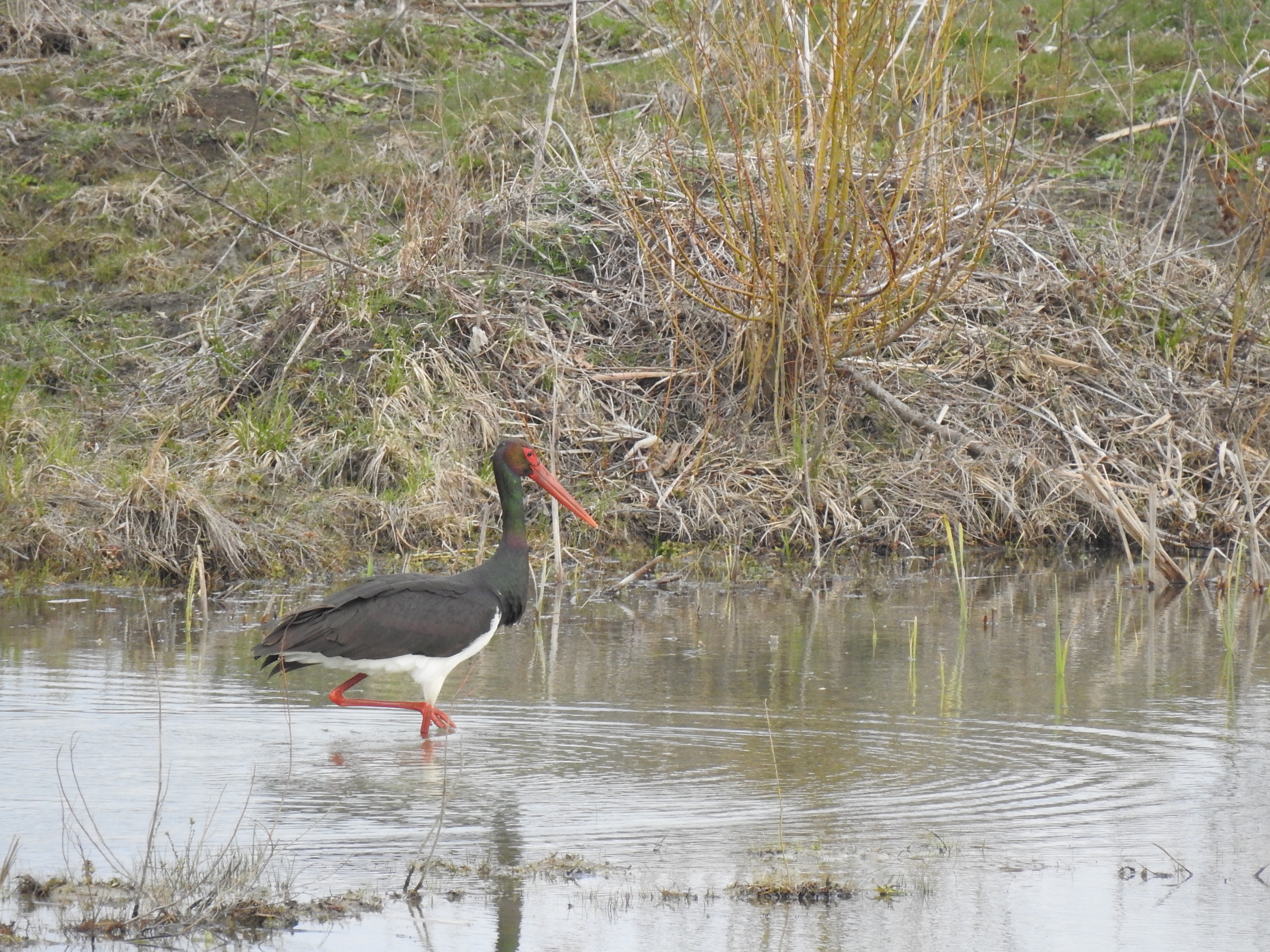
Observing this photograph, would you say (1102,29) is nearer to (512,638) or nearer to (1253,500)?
(1253,500)

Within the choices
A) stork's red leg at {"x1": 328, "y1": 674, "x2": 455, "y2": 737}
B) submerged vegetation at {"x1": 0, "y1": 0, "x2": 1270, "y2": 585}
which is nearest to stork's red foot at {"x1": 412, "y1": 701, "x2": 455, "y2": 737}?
stork's red leg at {"x1": 328, "y1": 674, "x2": 455, "y2": 737}

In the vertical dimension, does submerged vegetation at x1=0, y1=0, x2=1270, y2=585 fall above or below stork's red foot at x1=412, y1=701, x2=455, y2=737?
above

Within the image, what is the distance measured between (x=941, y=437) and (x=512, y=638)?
15.5 feet

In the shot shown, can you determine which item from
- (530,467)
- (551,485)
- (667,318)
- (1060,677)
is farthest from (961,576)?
(667,318)

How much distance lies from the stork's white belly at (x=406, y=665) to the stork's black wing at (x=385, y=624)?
1.0 inches

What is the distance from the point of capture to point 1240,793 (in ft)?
21.7

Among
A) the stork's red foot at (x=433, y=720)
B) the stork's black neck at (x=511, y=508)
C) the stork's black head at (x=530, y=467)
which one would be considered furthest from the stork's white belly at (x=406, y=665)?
the stork's black head at (x=530, y=467)

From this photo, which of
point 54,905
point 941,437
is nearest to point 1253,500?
point 941,437

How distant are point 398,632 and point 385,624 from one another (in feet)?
0.23

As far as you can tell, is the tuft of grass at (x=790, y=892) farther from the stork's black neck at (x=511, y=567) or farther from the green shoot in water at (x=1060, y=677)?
the stork's black neck at (x=511, y=567)

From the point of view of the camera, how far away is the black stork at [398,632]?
7.83 m

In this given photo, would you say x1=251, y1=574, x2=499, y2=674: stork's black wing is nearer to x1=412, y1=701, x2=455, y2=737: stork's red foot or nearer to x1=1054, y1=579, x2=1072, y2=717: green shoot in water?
x1=412, y1=701, x2=455, y2=737: stork's red foot

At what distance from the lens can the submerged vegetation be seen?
38.4 feet

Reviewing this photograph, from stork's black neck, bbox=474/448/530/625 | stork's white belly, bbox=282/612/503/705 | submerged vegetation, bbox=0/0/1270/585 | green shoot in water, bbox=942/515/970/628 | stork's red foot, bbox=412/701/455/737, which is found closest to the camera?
stork's red foot, bbox=412/701/455/737
